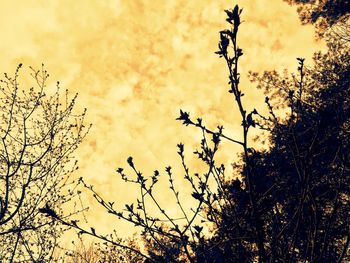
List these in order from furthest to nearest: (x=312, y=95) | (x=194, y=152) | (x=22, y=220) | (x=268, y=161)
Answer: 1. (x=312, y=95)
2. (x=268, y=161)
3. (x=22, y=220)
4. (x=194, y=152)

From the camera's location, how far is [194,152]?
3.74m

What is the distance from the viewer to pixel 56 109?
7945 millimetres

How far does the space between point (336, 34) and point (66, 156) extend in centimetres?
1110

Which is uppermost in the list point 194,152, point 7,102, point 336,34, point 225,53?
point 336,34

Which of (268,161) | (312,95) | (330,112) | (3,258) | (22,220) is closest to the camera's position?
(330,112)

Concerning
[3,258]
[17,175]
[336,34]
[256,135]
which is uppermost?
[336,34]

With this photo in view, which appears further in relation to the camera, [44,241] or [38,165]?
[44,241]

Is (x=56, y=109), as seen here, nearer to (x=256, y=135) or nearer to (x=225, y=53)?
(x=225, y=53)

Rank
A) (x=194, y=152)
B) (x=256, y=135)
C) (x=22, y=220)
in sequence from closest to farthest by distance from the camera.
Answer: (x=194, y=152) < (x=22, y=220) < (x=256, y=135)

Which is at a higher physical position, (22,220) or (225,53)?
(22,220)

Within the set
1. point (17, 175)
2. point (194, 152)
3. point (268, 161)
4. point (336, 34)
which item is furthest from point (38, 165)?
point (336, 34)

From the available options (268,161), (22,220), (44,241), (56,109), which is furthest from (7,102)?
(268,161)

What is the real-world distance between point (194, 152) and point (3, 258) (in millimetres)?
6845

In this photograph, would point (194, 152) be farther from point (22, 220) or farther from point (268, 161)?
point (268, 161)
